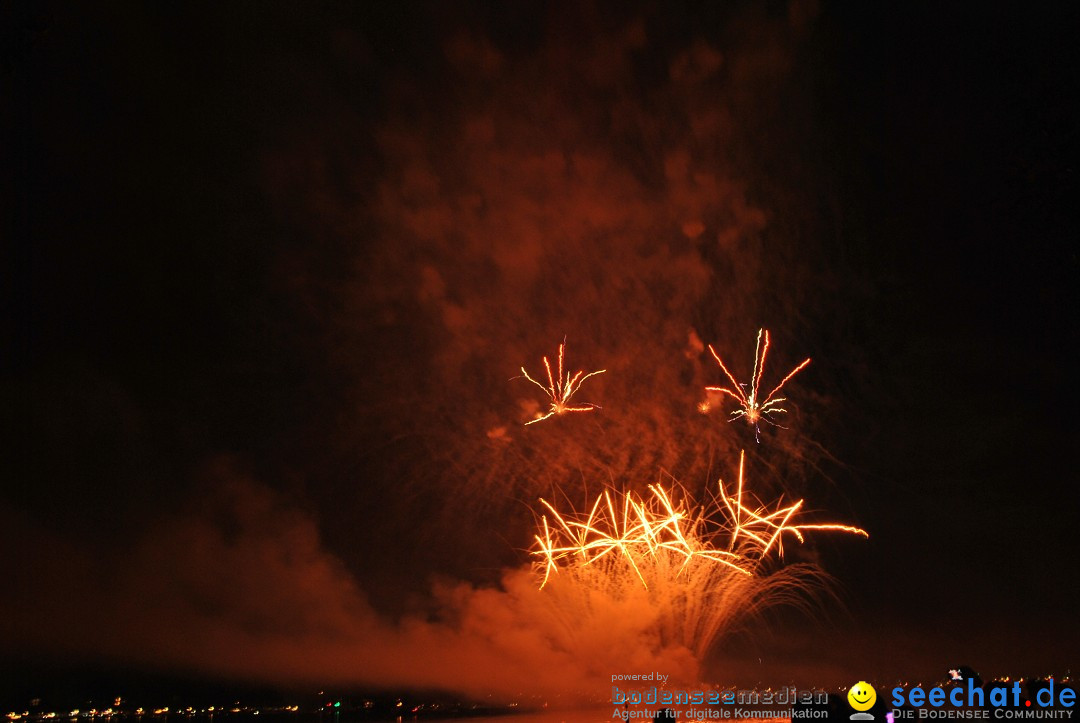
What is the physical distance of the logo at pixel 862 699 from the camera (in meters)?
10.4

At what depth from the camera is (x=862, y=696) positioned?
10.8 meters

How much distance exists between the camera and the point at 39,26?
30.7 ft

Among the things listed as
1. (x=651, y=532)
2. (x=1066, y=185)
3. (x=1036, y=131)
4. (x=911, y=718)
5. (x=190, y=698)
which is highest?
(x=1036, y=131)

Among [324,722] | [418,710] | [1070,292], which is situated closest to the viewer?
[1070,292]

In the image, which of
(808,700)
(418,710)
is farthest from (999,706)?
(418,710)

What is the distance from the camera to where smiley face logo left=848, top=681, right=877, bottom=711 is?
1068cm

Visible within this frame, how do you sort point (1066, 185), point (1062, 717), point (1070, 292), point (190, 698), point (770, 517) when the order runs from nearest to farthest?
point (1066, 185) → point (1070, 292) → point (1062, 717) → point (770, 517) → point (190, 698)

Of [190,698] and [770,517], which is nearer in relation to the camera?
[770,517]

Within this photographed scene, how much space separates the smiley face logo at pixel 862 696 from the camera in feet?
35.0

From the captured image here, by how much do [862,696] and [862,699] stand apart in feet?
0.20

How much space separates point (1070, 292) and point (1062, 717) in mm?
7092

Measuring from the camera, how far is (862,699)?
10781 millimetres

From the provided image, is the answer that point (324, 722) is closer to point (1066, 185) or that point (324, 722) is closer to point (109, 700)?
point (109, 700)

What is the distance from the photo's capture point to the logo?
1037 cm
